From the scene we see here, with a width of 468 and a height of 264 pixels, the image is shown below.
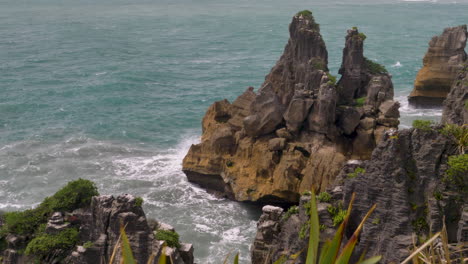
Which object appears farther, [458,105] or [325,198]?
[458,105]

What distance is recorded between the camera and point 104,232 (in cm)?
2277

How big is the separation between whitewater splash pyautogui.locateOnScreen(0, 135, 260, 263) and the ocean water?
11 centimetres

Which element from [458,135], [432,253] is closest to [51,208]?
[458,135]

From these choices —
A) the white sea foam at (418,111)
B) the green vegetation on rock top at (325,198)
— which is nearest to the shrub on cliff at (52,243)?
the green vegetation on rock top at (325,198)

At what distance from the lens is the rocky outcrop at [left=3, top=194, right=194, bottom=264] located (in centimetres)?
2212

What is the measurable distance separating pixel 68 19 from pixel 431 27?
94.2 metres

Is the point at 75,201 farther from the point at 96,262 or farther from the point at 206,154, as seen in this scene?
the point at 206,154

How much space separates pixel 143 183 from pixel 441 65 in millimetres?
36852

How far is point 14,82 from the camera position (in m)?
76.6

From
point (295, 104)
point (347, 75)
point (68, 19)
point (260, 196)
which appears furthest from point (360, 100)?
point (68, 19)

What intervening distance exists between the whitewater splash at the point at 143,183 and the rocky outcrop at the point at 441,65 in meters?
27.7

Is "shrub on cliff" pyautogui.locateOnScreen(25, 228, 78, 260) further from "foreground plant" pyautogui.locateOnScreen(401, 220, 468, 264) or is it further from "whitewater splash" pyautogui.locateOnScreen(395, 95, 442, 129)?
"whitewater splash" pyautogui.locateOnScreen(395, 95, 442, 129)

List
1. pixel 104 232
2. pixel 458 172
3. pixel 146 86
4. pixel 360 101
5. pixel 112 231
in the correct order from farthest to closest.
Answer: pixel 146 86 < pixel 360 101 < pixel 104 232 < pixel 112 231 < pixel 458 172

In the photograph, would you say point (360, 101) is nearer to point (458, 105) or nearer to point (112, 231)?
point (458, 105)
